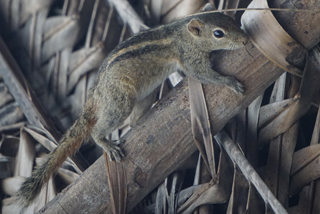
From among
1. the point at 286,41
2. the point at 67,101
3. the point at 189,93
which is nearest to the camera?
the point at 286,41

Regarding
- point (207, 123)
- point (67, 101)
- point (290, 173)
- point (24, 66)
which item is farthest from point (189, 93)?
point (24, 66)

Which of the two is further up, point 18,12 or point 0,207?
point 18,12

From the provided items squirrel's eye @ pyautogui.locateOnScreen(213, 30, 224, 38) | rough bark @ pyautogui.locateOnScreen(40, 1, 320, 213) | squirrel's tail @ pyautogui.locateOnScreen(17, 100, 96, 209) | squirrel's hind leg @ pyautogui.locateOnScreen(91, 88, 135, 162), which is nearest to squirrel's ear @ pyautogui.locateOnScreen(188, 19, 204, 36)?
squirrel's eye @ pyautogui.locateOnScreen(213, 30, 224, 38)

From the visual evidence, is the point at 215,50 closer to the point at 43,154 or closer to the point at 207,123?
the point at 207,123

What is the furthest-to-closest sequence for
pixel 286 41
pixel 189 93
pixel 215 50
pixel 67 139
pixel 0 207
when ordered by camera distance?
pixel 0 207, pixel 215 50, pixel 67 139, pixel 189 93, pixel 286 41

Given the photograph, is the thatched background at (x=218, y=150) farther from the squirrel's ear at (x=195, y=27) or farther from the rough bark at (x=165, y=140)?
the squirrel's ear at (x=195, y=27)

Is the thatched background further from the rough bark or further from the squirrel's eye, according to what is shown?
the squirrel's eye

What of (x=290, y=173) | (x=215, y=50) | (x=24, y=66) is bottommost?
(x=290, y=173)

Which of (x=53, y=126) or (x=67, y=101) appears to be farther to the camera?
(x=67, y=101)

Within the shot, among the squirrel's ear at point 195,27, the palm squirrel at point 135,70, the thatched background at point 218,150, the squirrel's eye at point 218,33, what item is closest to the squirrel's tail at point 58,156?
the palm squirrel at point 135,70
